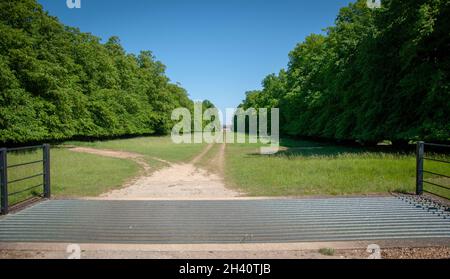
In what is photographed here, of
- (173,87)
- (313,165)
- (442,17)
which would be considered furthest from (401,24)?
(173,87)

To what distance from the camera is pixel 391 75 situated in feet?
78.3

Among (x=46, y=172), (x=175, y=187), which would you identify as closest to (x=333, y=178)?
(x=175, y=187)

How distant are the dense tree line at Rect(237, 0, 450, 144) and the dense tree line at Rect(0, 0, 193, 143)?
86.3 feet

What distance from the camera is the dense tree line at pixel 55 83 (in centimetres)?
2577

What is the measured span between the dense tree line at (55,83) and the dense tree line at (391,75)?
86.3 feet

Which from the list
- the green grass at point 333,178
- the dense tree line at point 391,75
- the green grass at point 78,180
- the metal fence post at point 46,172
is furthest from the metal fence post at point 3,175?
the dense tree line at point 391,75

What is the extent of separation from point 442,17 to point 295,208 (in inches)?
698

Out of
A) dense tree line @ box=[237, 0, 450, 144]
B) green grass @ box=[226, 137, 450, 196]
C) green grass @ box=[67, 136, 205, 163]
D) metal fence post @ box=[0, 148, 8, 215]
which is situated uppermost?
dense tree line @ box=[237, 0, 450, 144]

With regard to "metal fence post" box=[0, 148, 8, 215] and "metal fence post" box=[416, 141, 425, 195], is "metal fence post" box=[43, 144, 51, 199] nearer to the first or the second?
"metal fence post" box=[0, 148, 8, 215]

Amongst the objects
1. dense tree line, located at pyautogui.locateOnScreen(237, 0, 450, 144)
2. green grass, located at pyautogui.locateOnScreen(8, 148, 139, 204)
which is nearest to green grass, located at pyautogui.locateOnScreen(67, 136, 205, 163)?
green grass, located at pyautogui.locateOnScreen(8, 148, 139, 204)

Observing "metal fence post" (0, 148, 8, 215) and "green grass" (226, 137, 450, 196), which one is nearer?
"metal fence post" (0, 148, 8, 215)

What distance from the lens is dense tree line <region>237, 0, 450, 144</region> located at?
18594mm

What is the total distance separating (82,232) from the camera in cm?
670

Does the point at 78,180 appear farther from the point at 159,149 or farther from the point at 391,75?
the point at 391,75
